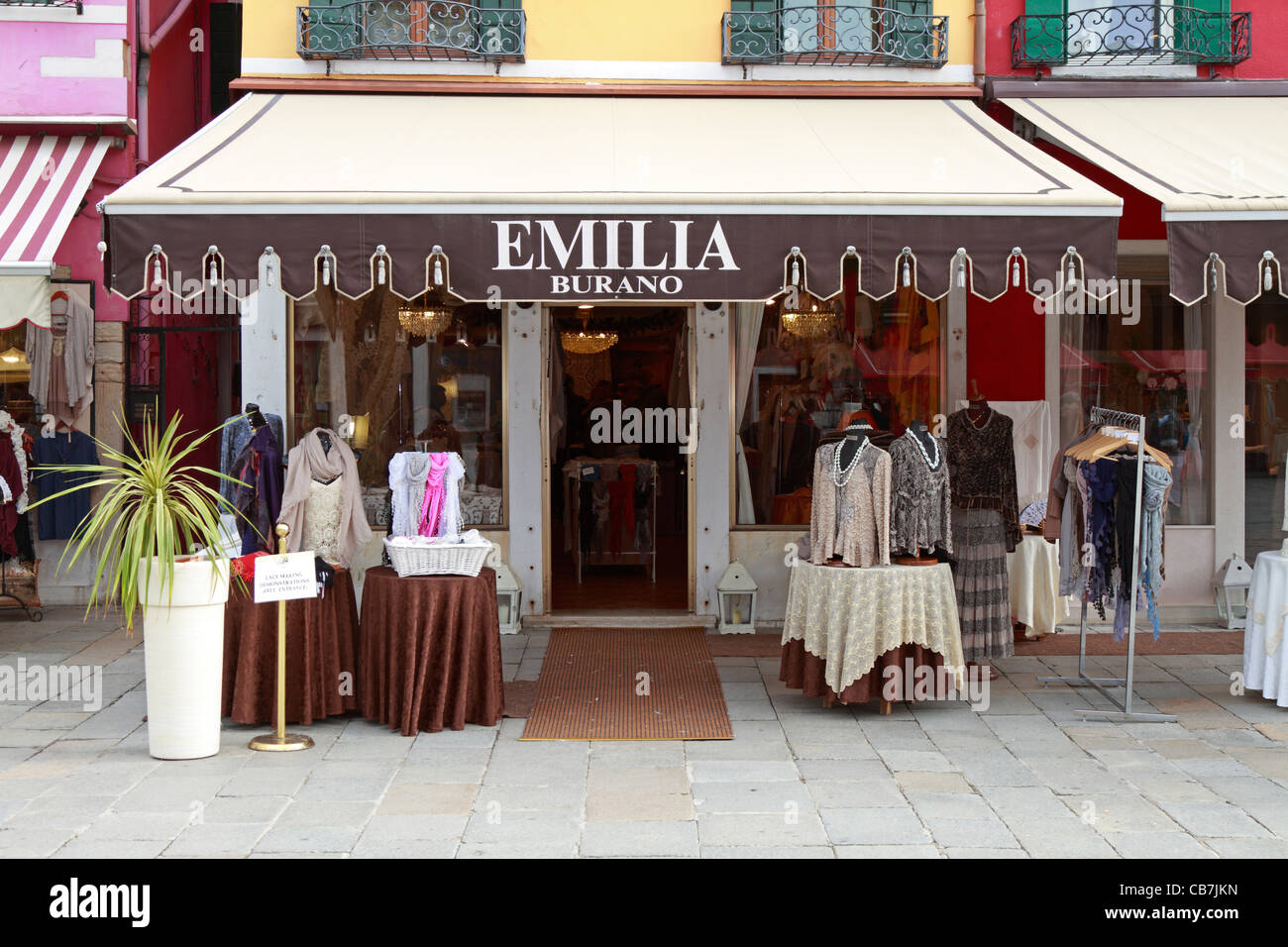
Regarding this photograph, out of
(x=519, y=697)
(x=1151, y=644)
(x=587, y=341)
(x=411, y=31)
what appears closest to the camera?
(x=519, y=697)

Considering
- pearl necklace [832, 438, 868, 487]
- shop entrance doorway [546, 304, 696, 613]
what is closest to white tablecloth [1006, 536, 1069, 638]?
pearl necklace [832, 438, 868, 487]

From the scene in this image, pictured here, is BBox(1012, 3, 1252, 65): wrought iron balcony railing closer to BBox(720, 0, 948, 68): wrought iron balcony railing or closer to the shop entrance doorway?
BBox(720, 0, 948, 68): wrought iron balcony railing

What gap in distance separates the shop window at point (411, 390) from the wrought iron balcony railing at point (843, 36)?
2.77 metres

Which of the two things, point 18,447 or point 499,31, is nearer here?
point 499,31

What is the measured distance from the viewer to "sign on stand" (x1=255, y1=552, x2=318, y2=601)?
19.9 feet

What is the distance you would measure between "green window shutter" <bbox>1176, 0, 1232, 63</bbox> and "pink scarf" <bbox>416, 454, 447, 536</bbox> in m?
6.55

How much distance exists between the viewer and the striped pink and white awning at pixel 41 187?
845cm

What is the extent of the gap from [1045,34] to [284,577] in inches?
275

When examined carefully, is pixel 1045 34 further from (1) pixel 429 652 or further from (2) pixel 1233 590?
(1) pixel 429 652

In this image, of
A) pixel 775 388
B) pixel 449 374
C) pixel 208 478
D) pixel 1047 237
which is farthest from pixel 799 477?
pixel 208 478

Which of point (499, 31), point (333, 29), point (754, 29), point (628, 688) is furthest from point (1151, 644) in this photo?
point (333, 29)

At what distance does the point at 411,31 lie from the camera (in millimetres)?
9070

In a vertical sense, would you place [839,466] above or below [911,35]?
below
